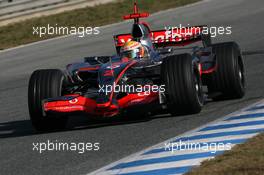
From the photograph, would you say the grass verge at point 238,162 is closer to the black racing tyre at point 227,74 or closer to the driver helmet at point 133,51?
the black racing tyre at point 227,74

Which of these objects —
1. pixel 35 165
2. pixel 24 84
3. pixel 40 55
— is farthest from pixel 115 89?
pixel 40 55

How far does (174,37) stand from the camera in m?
14.7

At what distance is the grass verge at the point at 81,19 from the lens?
27.3m

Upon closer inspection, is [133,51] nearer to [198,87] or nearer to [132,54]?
[132,54]

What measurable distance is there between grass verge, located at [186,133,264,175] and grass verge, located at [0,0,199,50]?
58.9 feet

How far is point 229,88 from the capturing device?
13.2 metres

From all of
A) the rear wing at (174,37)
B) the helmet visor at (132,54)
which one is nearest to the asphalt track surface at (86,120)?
the helmet visor at (132,54)

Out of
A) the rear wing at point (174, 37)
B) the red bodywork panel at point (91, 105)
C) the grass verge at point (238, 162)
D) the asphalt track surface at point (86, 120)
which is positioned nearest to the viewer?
the grass verge at point (238, 162)

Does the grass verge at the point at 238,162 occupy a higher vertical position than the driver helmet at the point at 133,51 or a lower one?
lower

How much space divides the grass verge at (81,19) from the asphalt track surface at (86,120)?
3.75 ft

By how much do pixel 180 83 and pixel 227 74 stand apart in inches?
64.6

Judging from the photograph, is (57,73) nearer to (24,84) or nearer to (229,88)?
(229,88)

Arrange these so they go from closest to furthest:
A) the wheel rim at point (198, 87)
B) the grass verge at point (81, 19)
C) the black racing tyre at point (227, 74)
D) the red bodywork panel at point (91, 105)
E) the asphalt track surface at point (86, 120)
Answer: the asphalt track surface at point (86, 120) → the red bodywork panel at point (91, 105) → the wheel rim at point (198, 87) → the black racing tyre at point (227, 74) → the grass verge at point (81, 19)

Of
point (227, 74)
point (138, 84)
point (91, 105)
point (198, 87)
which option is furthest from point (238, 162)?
point (227, 74)
